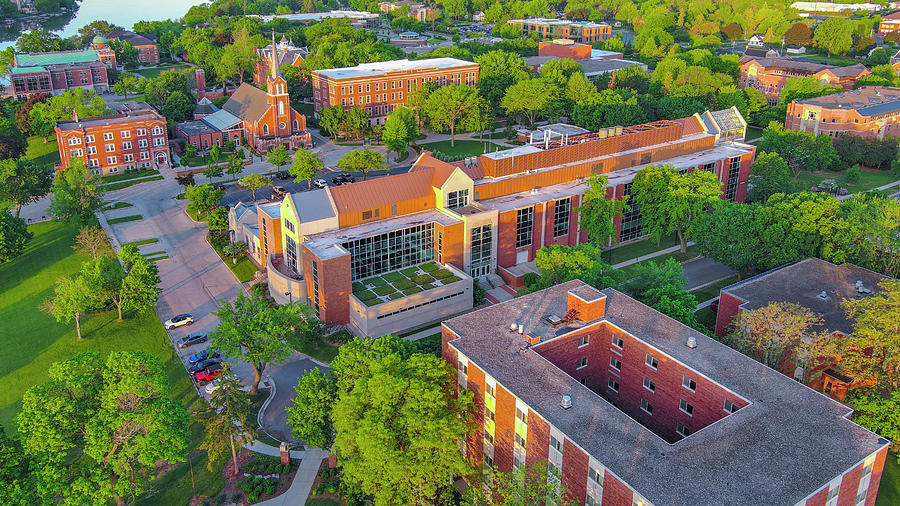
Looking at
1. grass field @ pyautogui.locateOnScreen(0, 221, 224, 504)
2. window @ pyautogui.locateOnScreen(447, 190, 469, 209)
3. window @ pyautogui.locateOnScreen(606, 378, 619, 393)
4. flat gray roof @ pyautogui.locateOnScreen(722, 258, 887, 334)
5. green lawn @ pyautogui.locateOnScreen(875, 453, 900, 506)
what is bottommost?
green lawn @ pyautogui.locateOnScreen(875, 453, 900, 506)

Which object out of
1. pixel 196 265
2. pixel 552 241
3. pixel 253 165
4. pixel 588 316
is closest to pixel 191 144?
pixel 253 165

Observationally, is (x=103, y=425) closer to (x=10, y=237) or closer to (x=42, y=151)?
(x=10, y=237)

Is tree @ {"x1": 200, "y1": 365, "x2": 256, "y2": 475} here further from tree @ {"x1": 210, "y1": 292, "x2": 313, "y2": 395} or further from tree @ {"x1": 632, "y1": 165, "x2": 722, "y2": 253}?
tree @ {"x1": 632, "y1": 165, "x2": 722, "y2": 253}

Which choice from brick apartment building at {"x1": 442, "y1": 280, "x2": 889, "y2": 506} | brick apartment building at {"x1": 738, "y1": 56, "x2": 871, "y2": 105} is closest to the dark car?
brick apartment building at {"x1": 442, "y1": 280, "x2": 889, "y2": 506}

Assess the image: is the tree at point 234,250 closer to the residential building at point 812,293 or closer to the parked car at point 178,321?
the parked car at point 178,321

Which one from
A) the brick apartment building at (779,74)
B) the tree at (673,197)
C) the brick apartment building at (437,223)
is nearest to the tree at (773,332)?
the tree at (673,197)

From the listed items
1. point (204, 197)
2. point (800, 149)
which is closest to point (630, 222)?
point (800, 149)
